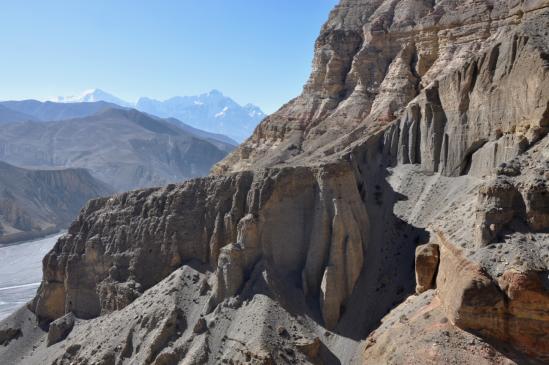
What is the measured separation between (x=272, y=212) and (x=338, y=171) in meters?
4.56

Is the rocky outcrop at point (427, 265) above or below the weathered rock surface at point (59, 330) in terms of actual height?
above

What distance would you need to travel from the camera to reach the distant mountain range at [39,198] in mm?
112312

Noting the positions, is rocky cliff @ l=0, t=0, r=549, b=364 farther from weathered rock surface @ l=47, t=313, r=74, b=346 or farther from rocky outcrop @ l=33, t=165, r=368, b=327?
weathered rock surface @ l=47, t=313, r=74, b=346

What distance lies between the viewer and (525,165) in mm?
23203

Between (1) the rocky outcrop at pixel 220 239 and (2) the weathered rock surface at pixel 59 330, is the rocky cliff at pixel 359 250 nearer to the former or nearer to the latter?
(1) the rocky outcrop at pixel 220 239

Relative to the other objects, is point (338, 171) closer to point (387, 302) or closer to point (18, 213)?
point (387, 302)

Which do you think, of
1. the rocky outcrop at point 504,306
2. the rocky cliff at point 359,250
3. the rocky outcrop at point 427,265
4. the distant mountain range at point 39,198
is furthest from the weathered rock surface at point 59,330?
the distant mountain range at point 39,198

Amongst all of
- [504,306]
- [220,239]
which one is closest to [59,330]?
[220,239]

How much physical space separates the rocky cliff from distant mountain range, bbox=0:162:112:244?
262 ft

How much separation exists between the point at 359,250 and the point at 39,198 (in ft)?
408

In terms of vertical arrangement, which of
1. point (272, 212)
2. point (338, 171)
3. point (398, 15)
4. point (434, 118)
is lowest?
point (272, 212)

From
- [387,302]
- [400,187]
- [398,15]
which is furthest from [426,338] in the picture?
[398,15]

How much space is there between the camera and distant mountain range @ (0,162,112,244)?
4422 inches

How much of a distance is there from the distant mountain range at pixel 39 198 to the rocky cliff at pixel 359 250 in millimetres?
79958
